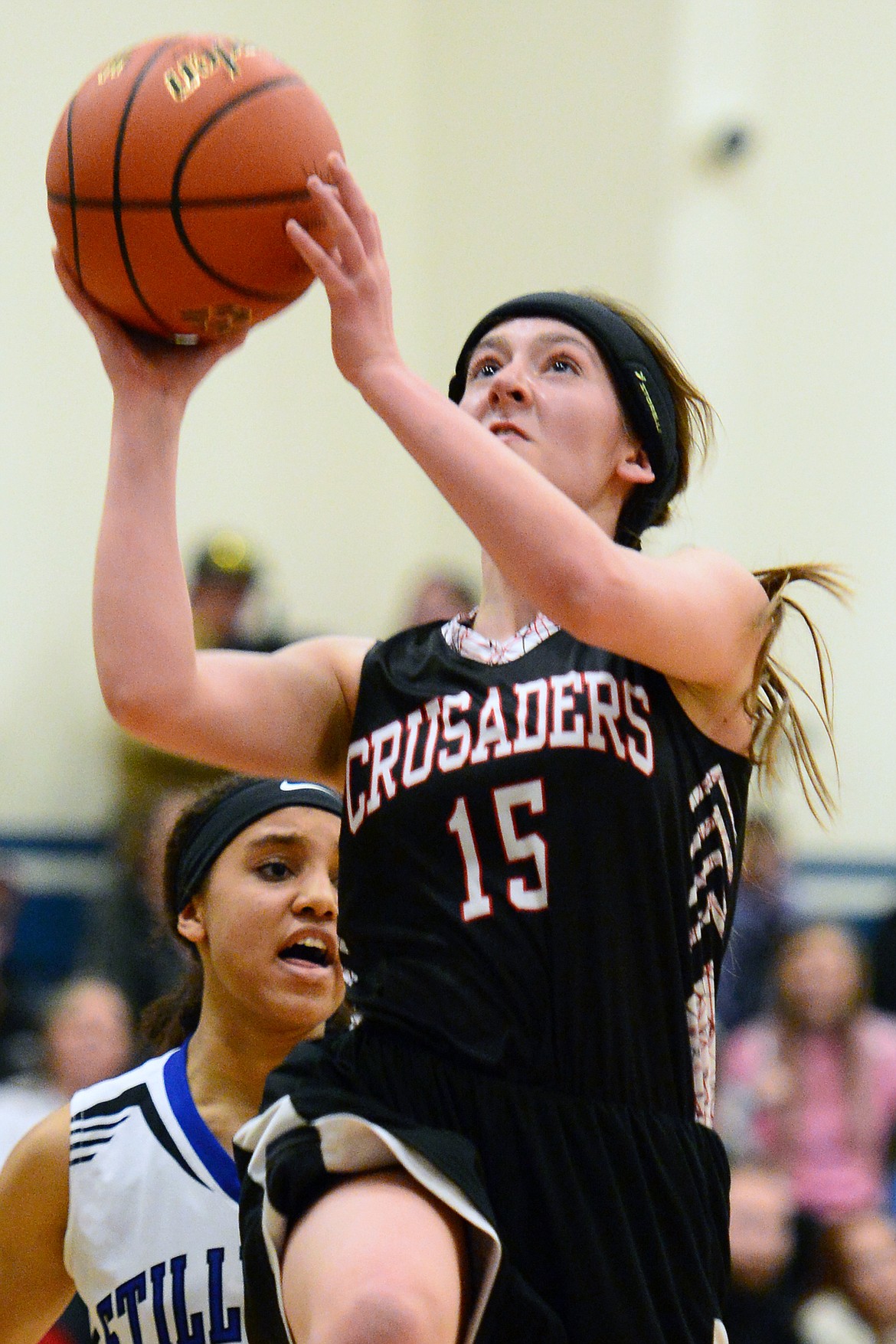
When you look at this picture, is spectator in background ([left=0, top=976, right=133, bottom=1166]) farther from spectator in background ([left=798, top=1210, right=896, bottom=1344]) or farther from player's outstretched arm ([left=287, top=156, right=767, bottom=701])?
player's outstretched arm ([left=287, top=156, right=767, bottom=701])

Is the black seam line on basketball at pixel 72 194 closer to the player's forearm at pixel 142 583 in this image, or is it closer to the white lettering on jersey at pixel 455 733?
the player's forearm at pixel 142 583

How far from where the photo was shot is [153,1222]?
11.1ft

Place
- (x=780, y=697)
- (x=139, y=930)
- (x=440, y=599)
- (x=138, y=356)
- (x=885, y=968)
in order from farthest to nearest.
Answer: (x=440, y=599) → (x=885, y=968) → (x=139, y=930) → (x=780, y=697) → (x=138, y=356)

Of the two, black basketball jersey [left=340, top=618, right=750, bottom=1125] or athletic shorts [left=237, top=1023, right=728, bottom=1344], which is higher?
black basketball jersey [left=340, top=618, right=750, bottom=1125]

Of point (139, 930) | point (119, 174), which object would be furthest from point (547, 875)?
point (139, 930)

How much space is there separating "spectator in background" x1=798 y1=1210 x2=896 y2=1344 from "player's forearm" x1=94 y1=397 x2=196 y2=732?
12.1 feet

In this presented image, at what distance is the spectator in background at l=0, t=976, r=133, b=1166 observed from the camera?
5.91 meters

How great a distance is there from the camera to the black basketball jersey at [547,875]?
106 inches

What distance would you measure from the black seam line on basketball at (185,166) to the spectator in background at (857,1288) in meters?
4.02

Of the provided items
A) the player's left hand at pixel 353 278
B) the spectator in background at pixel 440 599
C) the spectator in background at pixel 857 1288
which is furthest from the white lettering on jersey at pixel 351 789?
the spectator in background at pixel 440 599

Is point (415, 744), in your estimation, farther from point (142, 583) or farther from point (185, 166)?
point (185, 166)

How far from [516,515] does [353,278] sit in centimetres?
46

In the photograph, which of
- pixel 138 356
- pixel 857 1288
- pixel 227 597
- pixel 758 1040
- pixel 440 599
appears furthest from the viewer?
pixel 440 599

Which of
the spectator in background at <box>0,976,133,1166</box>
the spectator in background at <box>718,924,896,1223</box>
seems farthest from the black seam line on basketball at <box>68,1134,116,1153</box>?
the spectator in background at <box>718,924,896,1223</box>
